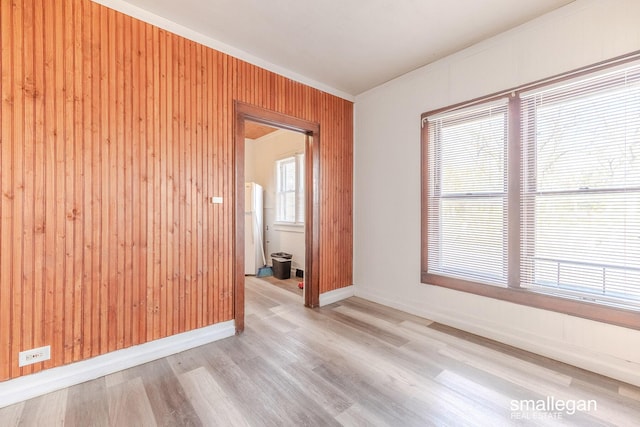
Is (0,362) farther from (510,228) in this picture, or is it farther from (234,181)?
(510,228)

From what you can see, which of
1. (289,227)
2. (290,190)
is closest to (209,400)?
(289,227)

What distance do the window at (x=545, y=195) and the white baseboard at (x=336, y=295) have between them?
1286mm

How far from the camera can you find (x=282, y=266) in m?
5.16

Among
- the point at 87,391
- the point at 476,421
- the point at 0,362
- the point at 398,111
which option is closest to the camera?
the point at 476,421

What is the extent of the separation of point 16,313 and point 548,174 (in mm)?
4262

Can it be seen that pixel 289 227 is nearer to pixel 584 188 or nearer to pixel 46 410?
pixel 46 410

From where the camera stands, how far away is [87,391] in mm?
1960

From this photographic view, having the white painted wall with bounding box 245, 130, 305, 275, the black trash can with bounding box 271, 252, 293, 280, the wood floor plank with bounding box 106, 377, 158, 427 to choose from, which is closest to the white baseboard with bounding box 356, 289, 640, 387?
the black trash can with bounding box 271, 252, 293, 280

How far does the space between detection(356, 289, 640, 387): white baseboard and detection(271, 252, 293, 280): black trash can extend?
256 centimetres

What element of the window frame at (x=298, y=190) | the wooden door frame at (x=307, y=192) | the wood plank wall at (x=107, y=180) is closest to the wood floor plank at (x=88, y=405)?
the wood plank wall at (x=107, y=180)

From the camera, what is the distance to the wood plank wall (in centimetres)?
188

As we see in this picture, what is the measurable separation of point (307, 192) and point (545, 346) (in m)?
2.91

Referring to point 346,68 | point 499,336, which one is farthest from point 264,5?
point 499,336

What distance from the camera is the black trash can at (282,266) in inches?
203
